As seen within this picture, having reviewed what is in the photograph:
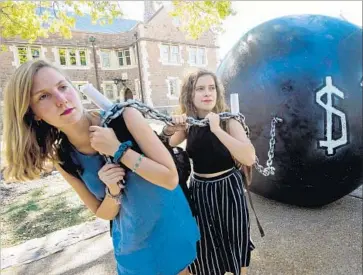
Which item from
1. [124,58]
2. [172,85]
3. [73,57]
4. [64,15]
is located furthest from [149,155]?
[124,58]

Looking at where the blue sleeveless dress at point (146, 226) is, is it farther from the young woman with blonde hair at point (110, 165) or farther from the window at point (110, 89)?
the window at point (110, 89)

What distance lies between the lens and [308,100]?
3088mm

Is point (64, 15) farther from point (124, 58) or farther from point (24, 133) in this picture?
point (124, 58)

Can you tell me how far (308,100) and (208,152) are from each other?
61.2 inches

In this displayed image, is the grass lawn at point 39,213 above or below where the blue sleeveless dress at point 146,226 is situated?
below

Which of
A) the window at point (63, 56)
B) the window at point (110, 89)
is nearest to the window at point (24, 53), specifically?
the window at point (63, 56)

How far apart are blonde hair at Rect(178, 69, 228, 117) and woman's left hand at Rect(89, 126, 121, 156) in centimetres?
106

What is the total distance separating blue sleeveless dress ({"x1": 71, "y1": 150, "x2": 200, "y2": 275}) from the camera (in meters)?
1.53

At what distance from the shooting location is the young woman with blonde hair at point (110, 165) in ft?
4.43

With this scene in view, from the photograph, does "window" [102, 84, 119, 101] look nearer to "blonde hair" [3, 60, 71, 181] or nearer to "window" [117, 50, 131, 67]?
"window" [117, 50, 131, 67]

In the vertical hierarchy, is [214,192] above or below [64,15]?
below

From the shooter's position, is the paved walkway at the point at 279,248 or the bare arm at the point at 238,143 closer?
the bare arm at the point at 238,143

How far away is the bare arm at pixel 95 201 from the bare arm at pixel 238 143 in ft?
2.68

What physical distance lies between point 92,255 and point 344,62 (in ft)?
11.6
